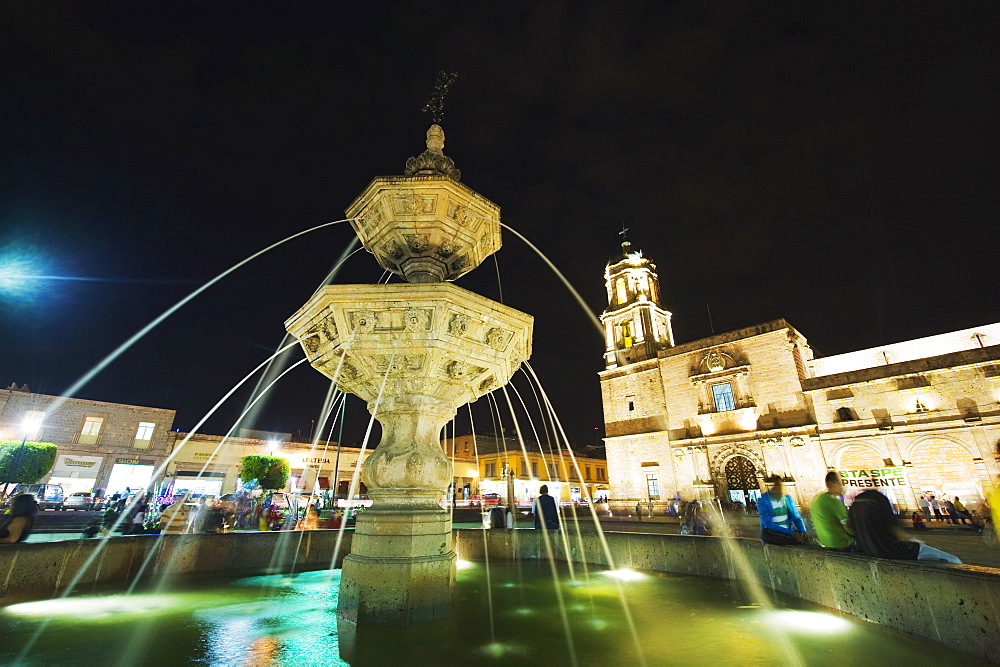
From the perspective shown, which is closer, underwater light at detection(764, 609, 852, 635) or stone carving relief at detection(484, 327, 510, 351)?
underwater light at detection(764, 609, 852, 635)

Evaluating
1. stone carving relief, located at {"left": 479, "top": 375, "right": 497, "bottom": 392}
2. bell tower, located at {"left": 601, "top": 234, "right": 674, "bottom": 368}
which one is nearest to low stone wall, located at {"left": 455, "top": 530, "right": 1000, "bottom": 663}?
stone carving relief, located at {"left": 479, "top": 375, "right": 497, "bottom": 392}

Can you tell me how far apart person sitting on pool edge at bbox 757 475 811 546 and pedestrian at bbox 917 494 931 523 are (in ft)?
71.0

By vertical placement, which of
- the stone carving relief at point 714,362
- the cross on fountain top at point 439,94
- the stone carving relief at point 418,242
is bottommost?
the stone carving relief at point 418,242

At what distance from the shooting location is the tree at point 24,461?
17.5m

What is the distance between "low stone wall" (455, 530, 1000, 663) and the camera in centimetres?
270

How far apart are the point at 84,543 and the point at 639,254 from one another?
3886 centimetres

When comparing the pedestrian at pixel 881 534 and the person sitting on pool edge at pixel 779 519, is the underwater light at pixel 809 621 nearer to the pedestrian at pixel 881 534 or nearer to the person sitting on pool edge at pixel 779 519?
the pedestrian at pixel 881 534

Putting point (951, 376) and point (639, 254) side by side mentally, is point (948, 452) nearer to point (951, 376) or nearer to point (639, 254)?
point (951, 376)

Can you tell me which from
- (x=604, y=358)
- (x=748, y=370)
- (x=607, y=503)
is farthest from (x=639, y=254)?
(x=607, y=503)

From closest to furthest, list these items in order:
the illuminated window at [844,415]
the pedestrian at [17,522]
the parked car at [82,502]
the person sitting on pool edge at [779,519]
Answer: the person sitting on pool edge at [779,519] < the pedestrian at [17,522] < the parked car at [82,502] < the illuminated window at [844,415]

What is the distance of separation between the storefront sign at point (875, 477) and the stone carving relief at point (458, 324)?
2496cm

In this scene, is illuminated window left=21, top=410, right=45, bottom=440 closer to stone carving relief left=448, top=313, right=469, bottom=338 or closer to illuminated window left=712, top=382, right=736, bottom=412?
stone carving relief left=448, top=313, right=469, bottom=338

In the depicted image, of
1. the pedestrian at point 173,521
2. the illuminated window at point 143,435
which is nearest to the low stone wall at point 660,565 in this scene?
the pedestrian at point 173,521

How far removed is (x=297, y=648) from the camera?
2.92 m
